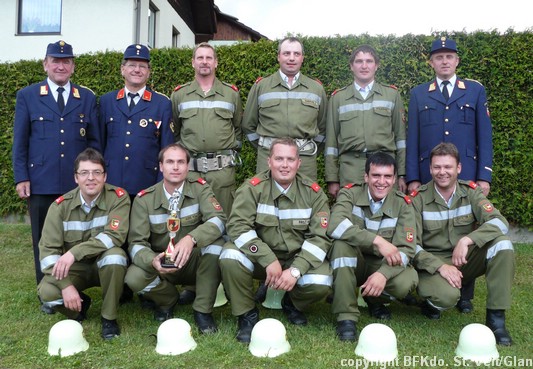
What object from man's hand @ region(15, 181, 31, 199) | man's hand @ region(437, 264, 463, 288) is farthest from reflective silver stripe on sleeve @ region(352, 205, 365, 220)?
man's hand @ region(15, 181, 31, 199)

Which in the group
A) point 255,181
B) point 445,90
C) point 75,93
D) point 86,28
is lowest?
point 255,181

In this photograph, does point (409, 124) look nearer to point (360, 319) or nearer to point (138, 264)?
point (360, 319)

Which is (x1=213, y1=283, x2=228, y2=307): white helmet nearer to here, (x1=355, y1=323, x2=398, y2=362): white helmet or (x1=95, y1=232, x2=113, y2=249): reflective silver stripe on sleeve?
(x1=95, y1=232, x2=113, y2=249): reflective silver stripe on sleeve

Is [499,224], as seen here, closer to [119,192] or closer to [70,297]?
[119,192]

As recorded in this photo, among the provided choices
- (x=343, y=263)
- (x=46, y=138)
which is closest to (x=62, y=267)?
(x=46, y=138)

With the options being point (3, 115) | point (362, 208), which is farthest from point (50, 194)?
point (3, 115)

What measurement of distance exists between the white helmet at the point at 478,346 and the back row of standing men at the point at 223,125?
1738 millimetres

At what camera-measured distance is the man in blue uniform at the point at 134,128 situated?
468cm

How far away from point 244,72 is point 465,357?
5231 millimetres

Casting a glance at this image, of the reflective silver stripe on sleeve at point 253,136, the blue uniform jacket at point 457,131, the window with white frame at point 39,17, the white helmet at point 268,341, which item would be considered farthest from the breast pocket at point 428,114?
the window with white frame at point 39,17

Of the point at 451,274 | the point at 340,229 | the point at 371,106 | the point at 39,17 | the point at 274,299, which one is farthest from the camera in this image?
the point at 39,17

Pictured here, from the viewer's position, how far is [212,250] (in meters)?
3.98

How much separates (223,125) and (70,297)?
2161 mm

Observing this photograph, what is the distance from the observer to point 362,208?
4.17m
